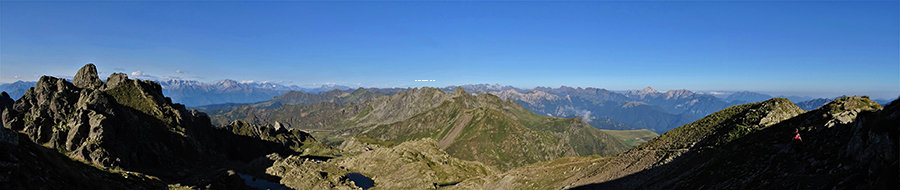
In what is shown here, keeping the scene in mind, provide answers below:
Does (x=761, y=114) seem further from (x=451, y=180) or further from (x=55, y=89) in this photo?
(x=55, y=89)

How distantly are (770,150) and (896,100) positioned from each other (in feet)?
52.6

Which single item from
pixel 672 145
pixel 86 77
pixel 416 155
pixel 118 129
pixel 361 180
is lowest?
pixel 361 180

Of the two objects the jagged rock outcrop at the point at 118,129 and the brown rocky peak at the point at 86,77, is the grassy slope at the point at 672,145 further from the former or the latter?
the brown rocky peak at the point at 86,77

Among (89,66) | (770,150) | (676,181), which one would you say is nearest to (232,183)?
(676,181)

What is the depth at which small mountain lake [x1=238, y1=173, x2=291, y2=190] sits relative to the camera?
14200cm

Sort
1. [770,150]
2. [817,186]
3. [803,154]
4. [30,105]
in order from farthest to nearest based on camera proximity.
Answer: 1. [30,105]
2. [770,150]
3. [803,154]
4. [817,186]

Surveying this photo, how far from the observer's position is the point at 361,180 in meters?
170

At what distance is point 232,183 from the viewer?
91625mm

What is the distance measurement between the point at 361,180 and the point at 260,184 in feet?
142

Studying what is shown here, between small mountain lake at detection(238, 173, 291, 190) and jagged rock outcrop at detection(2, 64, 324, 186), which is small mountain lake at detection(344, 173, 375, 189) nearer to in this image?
small mountain lake at detection(238, 173, 291, 190)

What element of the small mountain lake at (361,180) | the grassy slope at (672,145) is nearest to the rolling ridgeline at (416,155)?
the grassy slope at (672,145)

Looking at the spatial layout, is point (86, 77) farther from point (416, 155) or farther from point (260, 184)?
point (416, 155)

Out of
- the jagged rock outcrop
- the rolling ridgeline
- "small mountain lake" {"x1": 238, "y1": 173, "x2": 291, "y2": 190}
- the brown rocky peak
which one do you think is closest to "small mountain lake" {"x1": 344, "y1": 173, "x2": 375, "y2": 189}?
the rolling ridgeline

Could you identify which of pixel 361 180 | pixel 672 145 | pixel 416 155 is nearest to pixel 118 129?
pixel 361 180
